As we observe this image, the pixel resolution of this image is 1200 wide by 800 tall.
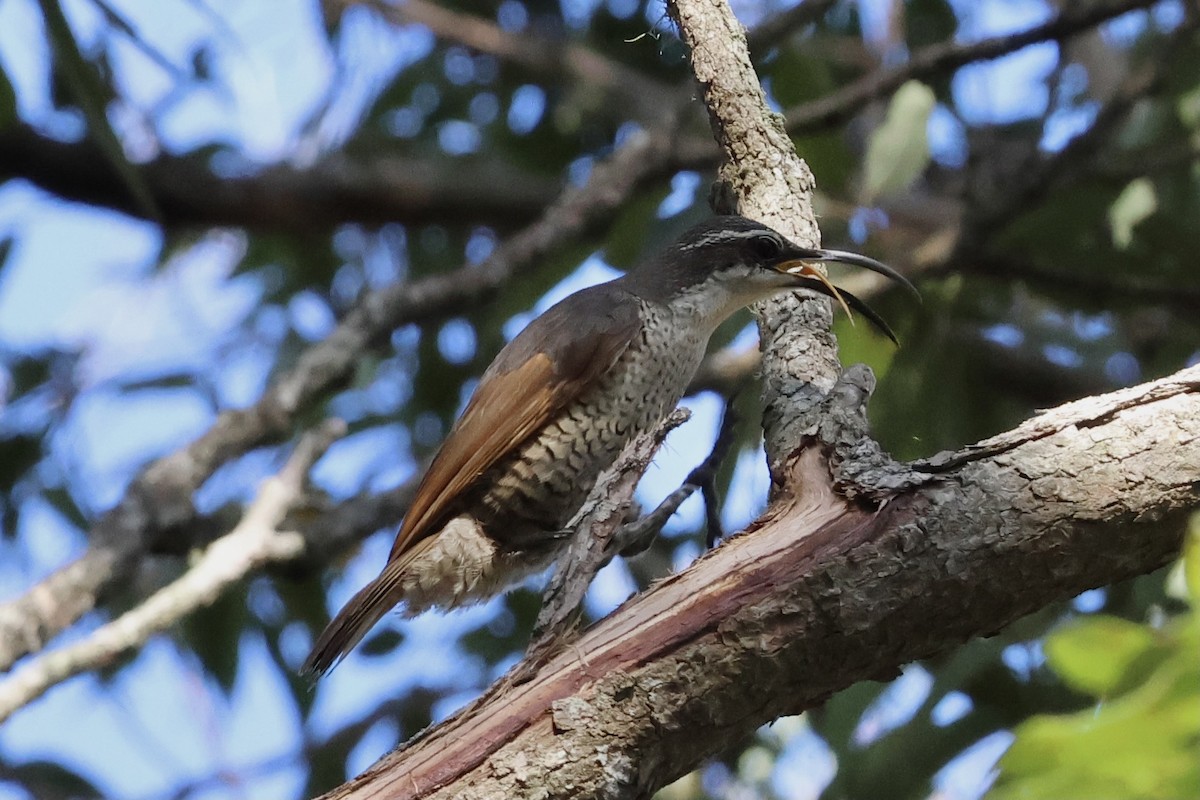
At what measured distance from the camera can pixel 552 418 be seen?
162 inches

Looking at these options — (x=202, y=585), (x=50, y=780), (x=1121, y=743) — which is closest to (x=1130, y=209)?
(x=202, y=585)

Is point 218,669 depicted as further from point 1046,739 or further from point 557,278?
point 1046,739

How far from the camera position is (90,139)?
22.0ft

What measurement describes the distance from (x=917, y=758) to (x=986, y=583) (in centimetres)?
146

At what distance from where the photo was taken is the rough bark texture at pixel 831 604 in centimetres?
233

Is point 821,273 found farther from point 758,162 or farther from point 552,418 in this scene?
point 552,418

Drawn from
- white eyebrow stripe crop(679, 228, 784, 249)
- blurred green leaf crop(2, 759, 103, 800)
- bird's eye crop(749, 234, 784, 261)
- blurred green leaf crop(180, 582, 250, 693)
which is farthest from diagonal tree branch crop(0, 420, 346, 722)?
bird's eye crop(749, 234, 784, 261)

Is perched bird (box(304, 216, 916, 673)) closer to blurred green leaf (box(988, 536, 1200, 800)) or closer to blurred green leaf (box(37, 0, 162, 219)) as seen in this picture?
blurred green leaf (box(37, 0, 162, 219))

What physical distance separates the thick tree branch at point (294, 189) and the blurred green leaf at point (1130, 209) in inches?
117

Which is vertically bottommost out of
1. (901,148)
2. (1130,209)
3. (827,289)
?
(827,289)

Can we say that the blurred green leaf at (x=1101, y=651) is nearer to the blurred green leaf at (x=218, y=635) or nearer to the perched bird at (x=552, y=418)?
the perched bird at (x=552, y=418)

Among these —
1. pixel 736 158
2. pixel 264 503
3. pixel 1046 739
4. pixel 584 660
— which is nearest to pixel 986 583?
pixel 584 660

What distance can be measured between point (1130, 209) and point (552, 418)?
273 centimetres

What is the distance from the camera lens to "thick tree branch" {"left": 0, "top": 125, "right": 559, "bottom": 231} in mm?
6641
